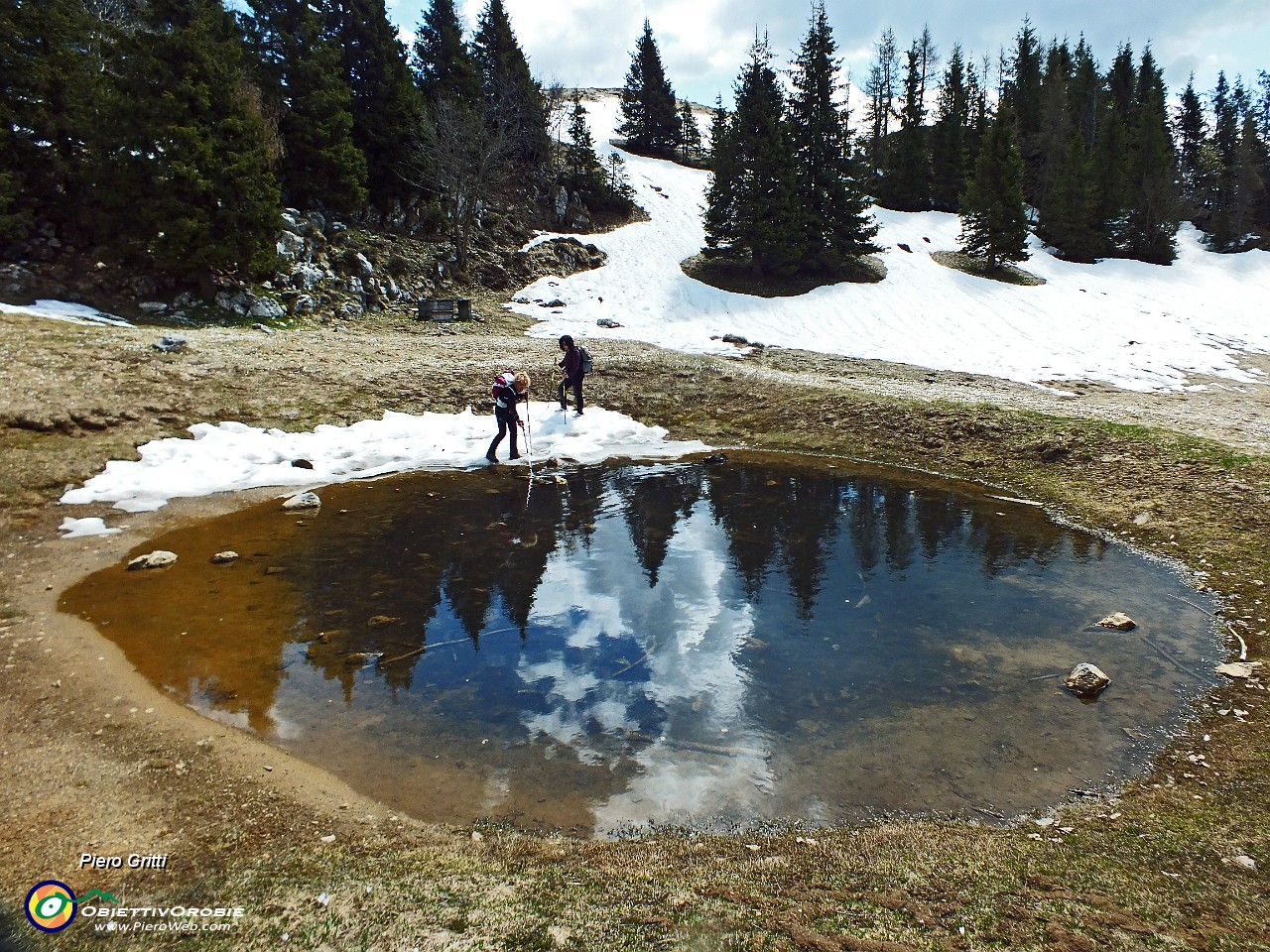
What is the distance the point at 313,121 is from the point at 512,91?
1795 cm

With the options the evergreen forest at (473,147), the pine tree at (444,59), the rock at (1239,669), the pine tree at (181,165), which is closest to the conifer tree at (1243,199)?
the evergreen forest at (473,147)

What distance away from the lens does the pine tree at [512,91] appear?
143 ft

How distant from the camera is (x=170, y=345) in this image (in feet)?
52.8

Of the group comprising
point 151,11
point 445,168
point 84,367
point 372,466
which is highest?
point 151,11

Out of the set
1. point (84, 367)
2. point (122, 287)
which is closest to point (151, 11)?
point (122, 287)

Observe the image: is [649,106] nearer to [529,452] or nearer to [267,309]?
[267,309]

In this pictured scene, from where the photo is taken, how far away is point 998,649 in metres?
6.77

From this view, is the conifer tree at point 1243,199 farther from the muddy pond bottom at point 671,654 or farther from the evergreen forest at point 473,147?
the muddy pond bottom at point 671,654

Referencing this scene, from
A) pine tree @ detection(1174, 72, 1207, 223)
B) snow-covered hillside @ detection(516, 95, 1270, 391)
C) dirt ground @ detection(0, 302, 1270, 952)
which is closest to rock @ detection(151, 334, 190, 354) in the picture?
dirt ground @ detection(0, 302, 1270, 952)

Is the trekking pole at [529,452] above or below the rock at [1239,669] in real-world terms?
above

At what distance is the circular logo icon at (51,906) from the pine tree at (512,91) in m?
40.3

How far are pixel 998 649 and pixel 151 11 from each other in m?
32.5

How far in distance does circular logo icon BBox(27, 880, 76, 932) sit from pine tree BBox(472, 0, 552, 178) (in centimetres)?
4025

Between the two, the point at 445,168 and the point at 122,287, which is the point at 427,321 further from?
the point at 445,168
